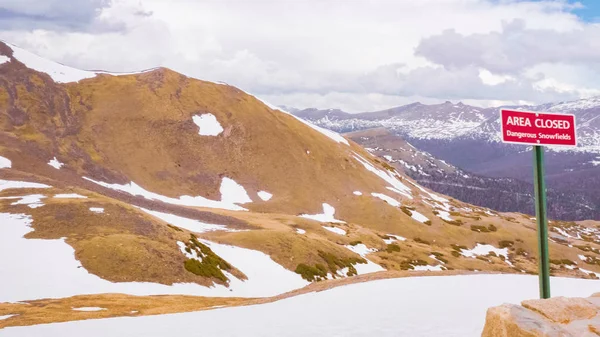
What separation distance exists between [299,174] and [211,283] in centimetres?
10835

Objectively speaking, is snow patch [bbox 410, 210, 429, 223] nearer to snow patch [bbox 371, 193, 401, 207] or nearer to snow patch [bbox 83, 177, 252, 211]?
snow patch [bbox 371, 193, 401, 207]

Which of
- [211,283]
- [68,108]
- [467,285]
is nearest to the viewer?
[467,285]

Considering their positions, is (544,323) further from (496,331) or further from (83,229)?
(83,229)

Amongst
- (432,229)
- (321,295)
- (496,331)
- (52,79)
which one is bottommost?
(432,229)

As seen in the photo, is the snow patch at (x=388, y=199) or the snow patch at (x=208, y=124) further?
the snow patch at (x=208, y=124)

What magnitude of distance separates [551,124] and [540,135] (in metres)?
0.47

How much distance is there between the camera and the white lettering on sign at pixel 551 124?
514 inches

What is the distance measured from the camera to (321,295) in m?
25.6

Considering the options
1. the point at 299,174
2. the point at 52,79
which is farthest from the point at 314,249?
the point at 52,79

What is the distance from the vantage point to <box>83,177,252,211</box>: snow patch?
13162 cm

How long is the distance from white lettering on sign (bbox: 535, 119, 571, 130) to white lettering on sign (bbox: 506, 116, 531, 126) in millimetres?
312

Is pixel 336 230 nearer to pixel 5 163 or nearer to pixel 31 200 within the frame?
pixel 31 200

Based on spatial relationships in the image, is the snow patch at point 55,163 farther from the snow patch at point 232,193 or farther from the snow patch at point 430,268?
the snow patch at point 430,268

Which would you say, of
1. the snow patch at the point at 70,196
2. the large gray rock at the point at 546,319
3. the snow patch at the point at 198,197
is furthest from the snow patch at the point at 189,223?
the large gray rock at the point at 546,319
